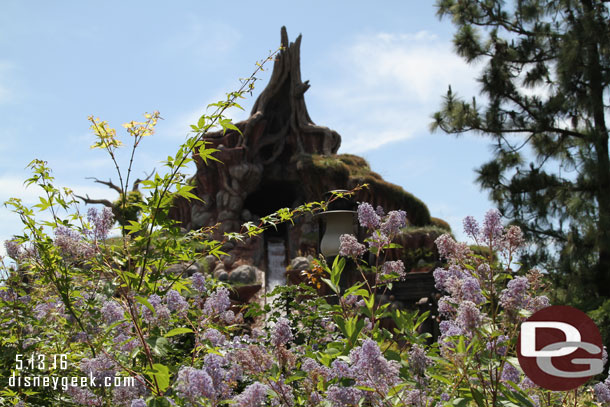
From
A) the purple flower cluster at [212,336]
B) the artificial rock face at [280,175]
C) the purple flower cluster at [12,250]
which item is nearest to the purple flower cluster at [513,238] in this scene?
the purple flower cluster at [212,336]

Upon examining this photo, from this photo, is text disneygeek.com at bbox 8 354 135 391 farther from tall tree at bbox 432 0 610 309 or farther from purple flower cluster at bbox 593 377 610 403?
tall tree at bbox 432 0 610 309

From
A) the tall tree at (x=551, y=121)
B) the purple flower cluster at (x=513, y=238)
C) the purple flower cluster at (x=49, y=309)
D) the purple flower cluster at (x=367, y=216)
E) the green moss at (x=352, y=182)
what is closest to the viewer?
the purple flower cluster at (x=513, y=238)

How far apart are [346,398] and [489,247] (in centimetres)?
70

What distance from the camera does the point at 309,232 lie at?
57.1 feet

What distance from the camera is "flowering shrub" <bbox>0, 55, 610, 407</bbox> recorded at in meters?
1.78

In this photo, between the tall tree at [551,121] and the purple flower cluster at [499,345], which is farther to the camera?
the tall tree at [551,121]

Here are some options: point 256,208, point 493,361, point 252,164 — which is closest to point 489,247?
point 493,361

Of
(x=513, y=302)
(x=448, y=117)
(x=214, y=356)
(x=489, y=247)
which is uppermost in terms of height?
(x=448, y=117)

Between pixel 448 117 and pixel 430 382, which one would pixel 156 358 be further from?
pixel 448 117

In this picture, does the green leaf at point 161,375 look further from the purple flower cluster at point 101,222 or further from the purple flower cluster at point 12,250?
the purple flower cluster at point 12,250

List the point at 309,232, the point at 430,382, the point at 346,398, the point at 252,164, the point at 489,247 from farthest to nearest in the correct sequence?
the point at 252,164 → the point at 309,232 → the point at 430,382 → the point at 489,247 → the point at 346,398
